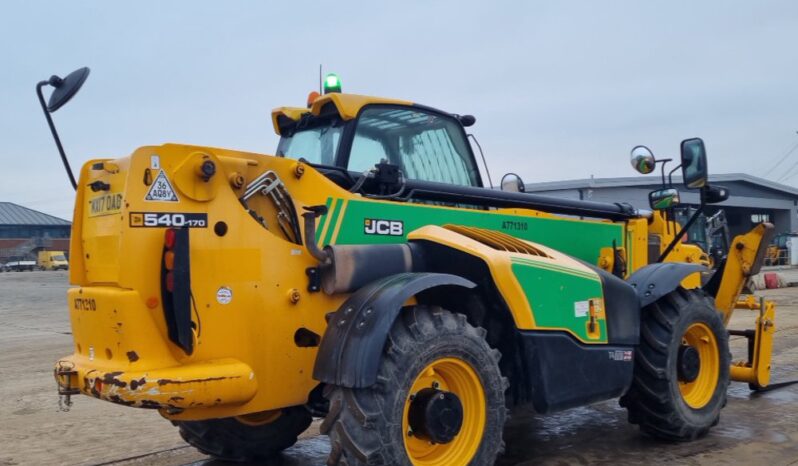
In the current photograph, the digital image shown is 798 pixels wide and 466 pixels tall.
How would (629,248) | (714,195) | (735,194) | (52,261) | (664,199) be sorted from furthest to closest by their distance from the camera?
(52,261), (735,194), (664,199), (629,248), (714,195)

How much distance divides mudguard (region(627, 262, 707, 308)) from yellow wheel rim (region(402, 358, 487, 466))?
5.56 ft

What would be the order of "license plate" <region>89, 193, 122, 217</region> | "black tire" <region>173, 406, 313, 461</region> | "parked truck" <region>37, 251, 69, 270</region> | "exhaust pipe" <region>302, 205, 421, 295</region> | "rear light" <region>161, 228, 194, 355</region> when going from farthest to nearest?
"parked truck" <region>37, 251, 69, 270</region> → "black tire" <region>173, 406, 313, 461</region> → "exhaust pipe" <region>302, 205, 421, 295</region> → "license plate" <region>89, 193, 122, 217</region> → "rear light" <region>161, 228, 194, 355</region>

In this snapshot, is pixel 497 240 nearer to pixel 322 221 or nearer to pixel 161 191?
pixel 322 221

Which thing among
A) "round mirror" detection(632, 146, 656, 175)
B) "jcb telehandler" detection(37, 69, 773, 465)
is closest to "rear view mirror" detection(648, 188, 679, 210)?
"round mirror" detection(632, 146, 656, 175)

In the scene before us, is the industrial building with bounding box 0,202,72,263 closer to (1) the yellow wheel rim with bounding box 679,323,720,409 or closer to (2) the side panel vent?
(1) the yellow wheel rim with bounding box 679,323,720,409

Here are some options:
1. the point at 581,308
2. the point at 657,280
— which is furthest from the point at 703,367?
the point at 581,308

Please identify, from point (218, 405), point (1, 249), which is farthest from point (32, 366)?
point (1, 249)

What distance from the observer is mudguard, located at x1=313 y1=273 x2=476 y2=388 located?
3426 millimetres

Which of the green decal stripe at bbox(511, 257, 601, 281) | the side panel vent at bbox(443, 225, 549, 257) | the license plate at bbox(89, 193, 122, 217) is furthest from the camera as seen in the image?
the side panel vent at bbox(443, 225, 549, 257)

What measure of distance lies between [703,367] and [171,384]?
161 inches

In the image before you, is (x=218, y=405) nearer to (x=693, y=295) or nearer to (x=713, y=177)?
(x=693, y=295)

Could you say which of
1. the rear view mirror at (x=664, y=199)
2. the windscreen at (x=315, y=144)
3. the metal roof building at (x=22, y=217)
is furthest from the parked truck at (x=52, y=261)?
the rear view mirror at (x=664, y=199)

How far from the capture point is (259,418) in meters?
4.70

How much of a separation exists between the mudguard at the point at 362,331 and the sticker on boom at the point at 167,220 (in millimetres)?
814
